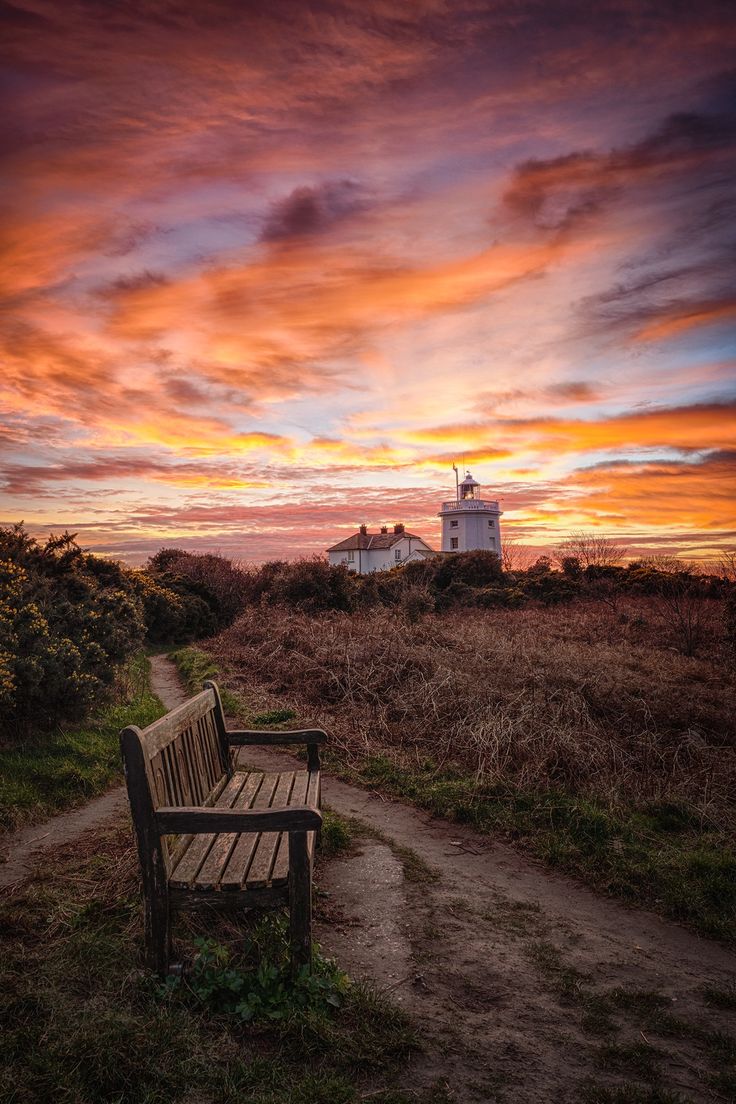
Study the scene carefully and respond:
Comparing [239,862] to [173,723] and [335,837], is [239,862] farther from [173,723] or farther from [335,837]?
[335,837]

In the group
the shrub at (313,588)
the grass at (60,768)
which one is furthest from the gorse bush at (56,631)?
the shrub at (313,588)

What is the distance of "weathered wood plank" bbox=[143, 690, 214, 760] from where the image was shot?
3691 mm

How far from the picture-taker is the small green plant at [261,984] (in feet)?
11.0

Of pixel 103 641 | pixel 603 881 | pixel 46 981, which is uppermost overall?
pixel 103 641

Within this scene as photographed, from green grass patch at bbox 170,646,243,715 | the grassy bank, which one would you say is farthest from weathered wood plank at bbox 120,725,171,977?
green grass patch at bbox 170,646,243,715

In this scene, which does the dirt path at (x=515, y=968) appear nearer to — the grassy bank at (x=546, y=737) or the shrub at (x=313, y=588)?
the grassy bank at (x=546, y=737)

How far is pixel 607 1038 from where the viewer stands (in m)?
3.30

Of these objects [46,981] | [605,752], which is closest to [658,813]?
[605,752]

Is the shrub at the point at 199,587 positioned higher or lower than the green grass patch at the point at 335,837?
higher

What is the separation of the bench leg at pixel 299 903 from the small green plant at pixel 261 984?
7cm

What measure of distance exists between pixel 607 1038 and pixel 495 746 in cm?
396

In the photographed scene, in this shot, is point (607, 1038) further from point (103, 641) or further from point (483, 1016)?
point (103, 641)

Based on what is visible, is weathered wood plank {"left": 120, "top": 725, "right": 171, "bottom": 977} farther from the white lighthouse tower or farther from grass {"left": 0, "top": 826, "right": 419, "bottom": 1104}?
the white lighthouse tower

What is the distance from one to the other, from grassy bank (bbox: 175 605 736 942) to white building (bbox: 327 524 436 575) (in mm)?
40501
